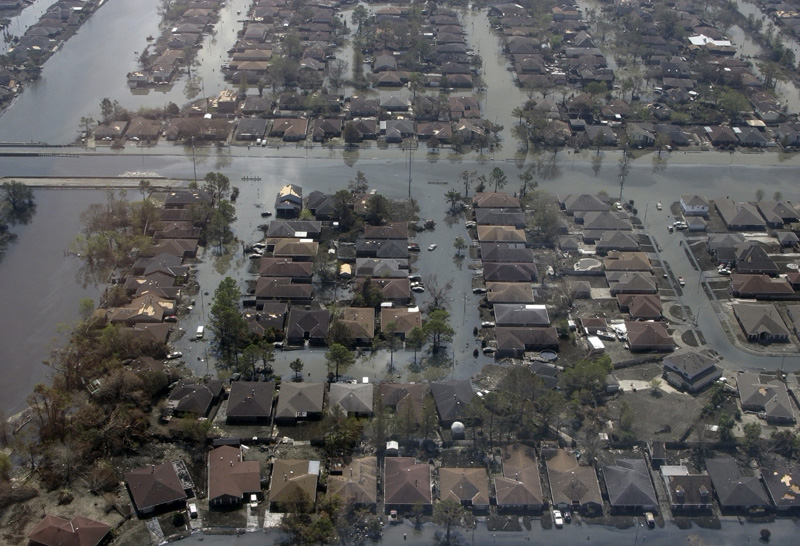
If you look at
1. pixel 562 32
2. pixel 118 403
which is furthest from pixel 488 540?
pixel 562 32

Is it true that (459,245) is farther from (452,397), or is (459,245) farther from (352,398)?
(352,398)

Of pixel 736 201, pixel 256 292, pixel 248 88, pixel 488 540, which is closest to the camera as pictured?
pixel 488 540

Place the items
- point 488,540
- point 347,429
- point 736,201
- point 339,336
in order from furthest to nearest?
1. point 736,201
2. point 339,336
3. point 347,429
4. point 488,540

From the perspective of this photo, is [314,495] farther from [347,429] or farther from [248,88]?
[248,88]

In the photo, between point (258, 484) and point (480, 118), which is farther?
point (480, 118)

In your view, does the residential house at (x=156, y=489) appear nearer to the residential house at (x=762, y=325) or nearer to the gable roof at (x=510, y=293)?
the gable roof at (x=510, y=293)

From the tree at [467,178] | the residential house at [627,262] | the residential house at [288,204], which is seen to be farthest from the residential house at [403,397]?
the tree at [467,178]

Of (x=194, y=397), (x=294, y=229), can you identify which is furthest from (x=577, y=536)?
(x=294, y=229)
